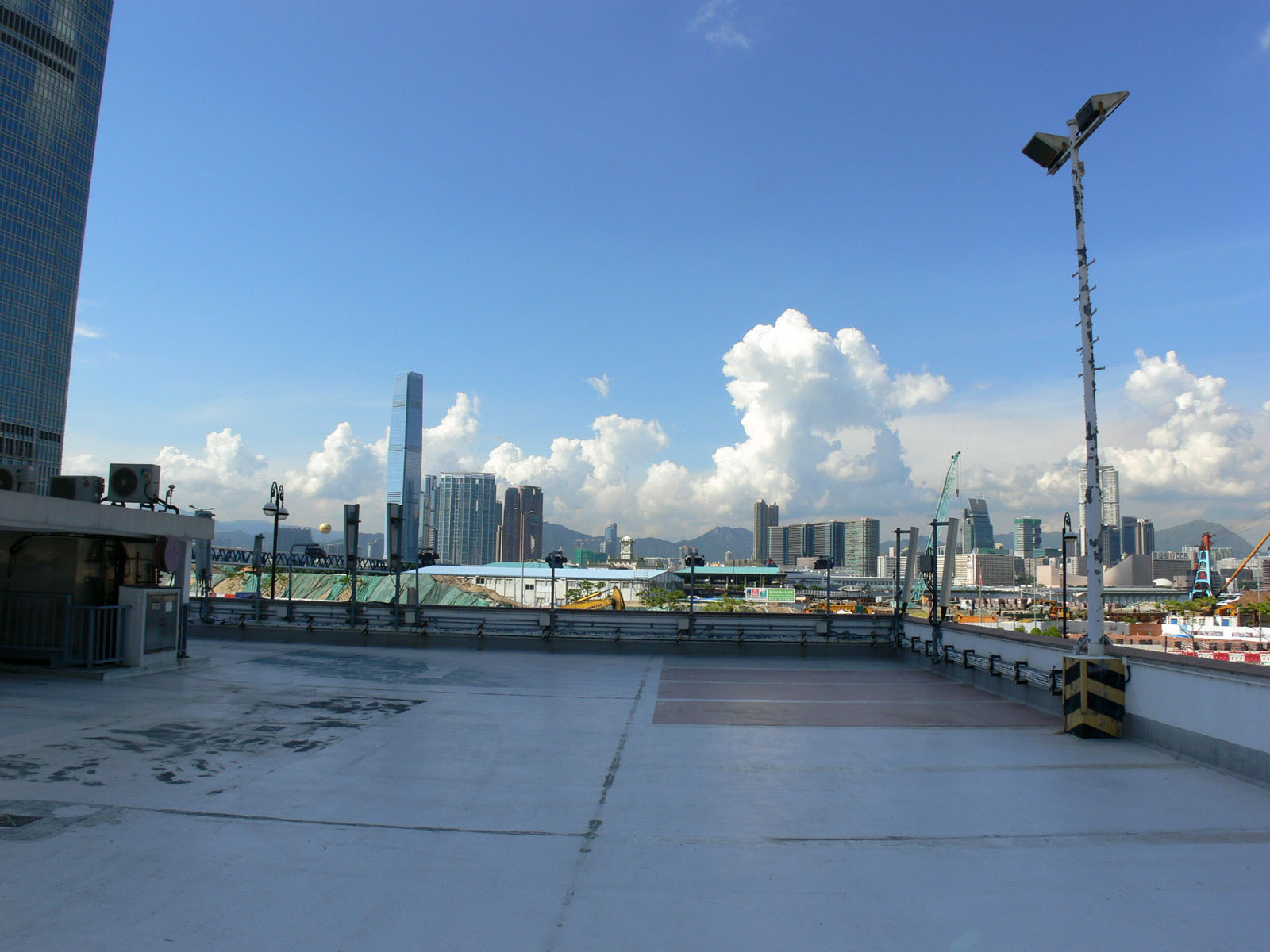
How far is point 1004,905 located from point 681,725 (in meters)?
6.04

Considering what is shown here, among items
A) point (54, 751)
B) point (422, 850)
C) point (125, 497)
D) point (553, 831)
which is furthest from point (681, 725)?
point (125, 497)

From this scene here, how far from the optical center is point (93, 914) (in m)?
4.43

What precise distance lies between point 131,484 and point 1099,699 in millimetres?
16372

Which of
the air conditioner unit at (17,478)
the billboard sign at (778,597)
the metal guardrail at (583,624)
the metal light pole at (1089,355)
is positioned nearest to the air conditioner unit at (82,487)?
the air conditioner unit at (17,478)

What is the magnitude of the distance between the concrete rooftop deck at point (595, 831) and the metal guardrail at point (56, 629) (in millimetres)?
1551

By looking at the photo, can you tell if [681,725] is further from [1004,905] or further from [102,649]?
[102,649]

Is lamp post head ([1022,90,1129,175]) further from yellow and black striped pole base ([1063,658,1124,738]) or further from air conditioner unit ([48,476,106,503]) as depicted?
air conditioner unit ([48,476,106,503])

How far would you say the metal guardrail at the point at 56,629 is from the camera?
1285cm

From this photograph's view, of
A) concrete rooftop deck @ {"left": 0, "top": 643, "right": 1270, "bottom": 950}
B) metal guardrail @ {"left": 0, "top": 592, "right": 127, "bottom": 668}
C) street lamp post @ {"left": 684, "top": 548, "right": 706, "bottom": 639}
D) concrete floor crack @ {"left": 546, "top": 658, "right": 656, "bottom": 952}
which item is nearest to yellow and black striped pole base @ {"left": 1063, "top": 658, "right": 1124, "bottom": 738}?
concrete rooftop deck @ {"left": 0, "top": 643, "right": 1270, "bottom": 950}

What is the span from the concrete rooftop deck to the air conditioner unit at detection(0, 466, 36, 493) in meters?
4.58

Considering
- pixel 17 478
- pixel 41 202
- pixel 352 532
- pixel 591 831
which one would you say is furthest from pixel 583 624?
pixel 41 202

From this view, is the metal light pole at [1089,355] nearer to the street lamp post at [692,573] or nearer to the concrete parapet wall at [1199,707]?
the concrete parapet wall at [1199,707]

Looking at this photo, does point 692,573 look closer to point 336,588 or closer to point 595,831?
point 595,831

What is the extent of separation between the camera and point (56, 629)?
42.6 ft
